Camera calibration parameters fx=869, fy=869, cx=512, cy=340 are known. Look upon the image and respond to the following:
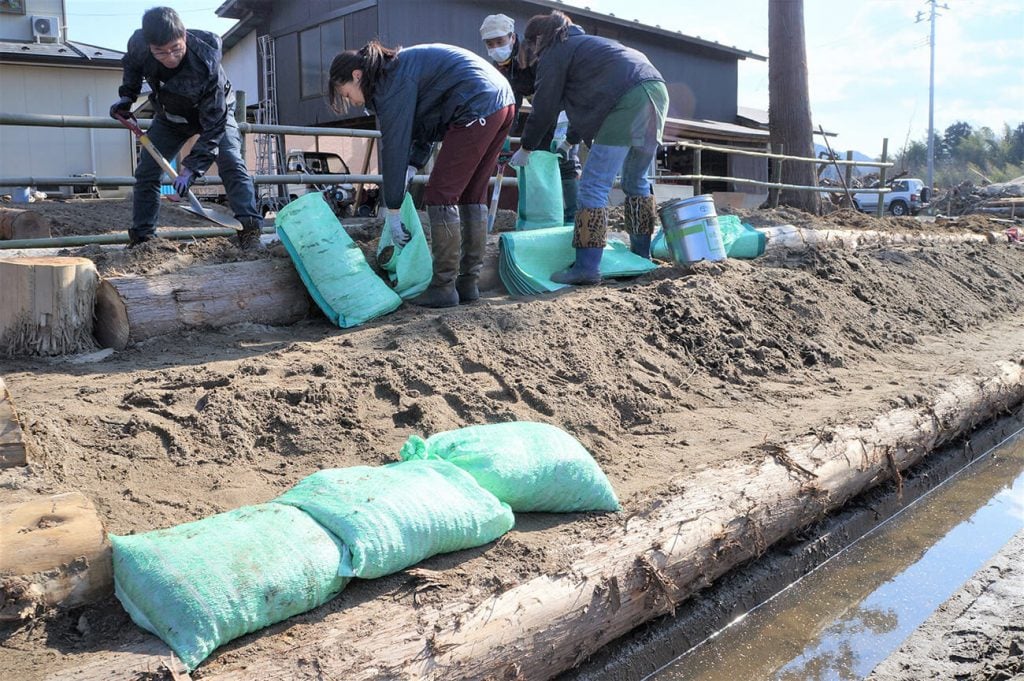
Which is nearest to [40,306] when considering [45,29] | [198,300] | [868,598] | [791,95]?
[198,300]

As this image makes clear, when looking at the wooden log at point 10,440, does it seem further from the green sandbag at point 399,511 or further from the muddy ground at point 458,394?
the green sandbag at point 399,511

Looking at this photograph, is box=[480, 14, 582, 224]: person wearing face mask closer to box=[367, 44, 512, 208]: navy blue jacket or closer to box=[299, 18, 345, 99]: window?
box=[367, 44, 512, 208]: navy blue jacket

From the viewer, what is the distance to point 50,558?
1.98 m

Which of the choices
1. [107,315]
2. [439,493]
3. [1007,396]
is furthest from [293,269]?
[1007,396]

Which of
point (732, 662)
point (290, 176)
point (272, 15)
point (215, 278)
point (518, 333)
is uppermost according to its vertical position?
point (272, 15)

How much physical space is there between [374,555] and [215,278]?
2.47 metres

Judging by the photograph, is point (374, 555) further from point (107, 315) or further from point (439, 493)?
point (107, 315)

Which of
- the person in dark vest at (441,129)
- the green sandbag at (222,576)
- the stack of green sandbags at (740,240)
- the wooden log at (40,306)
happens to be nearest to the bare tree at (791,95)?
the stack of green sandbags at (740,240)

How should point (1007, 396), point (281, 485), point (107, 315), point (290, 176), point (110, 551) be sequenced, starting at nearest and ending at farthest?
point (110, 551) → point (281, 485) → point (107, 315) → point (1007, 396) → point (290, 176)

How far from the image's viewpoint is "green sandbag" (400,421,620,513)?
2562 mm

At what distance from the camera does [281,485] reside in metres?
2.79

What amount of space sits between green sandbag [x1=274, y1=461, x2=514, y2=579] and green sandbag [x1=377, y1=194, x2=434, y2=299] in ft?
7.35

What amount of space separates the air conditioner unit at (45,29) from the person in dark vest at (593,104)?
1507 centimetres

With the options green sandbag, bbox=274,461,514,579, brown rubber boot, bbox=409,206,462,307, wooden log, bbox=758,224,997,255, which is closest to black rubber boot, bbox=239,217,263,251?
brown rubber boot, bbox=409,206,462,307
